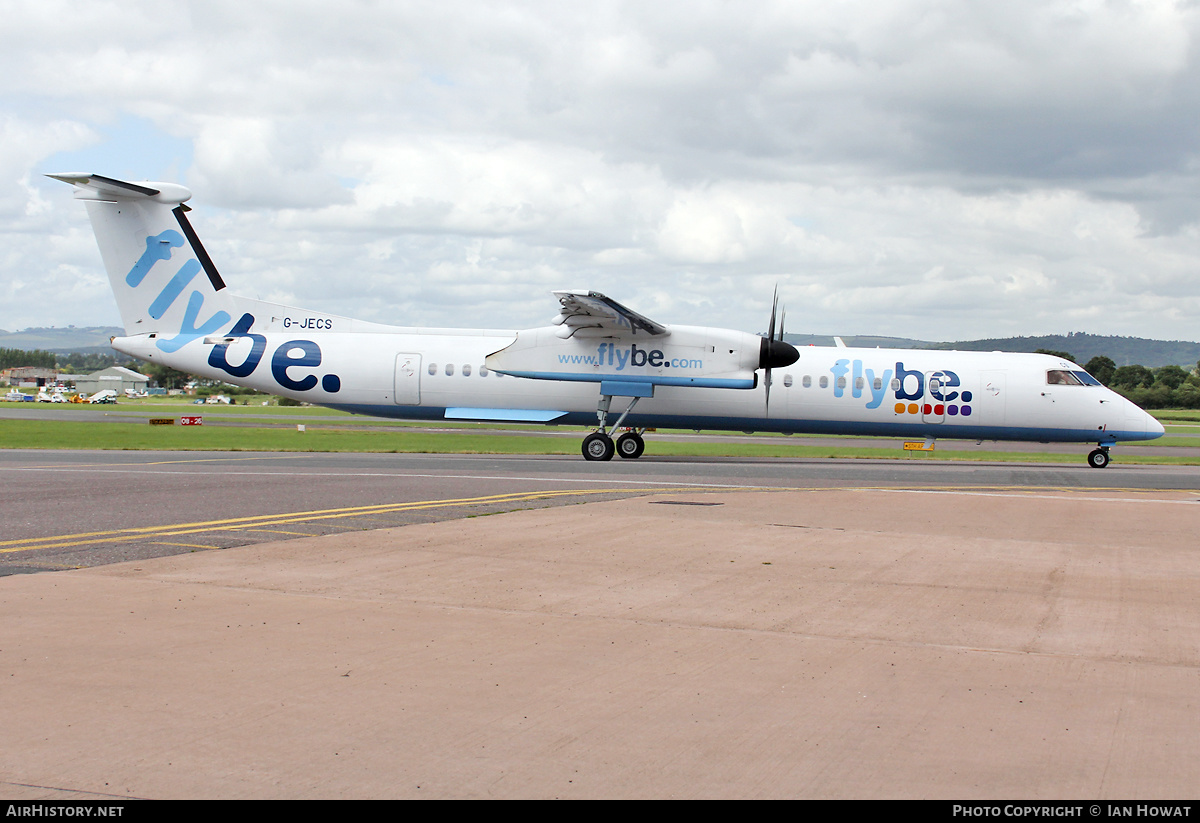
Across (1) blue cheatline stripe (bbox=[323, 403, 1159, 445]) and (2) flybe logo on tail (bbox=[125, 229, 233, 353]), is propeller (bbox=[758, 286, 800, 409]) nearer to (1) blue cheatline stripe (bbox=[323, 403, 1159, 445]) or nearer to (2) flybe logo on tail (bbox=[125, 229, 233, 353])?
(1) blue cheatline stripe (bbox=[323, 403, 1159, 445])

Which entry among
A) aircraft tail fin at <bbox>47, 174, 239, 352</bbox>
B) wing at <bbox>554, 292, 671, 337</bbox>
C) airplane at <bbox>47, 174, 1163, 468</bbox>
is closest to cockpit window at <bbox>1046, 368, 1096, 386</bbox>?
airplane at <bbox>47, 174, 1163, 468</bbox>

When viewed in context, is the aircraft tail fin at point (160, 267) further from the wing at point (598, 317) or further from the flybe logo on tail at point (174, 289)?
the wing at point (598, 317)

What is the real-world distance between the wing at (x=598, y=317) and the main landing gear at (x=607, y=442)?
2.04 meters

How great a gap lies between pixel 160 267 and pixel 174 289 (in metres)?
0.80

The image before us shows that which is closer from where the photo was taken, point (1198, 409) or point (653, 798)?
point (653, 798)

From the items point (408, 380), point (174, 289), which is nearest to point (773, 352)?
point (408, 380)

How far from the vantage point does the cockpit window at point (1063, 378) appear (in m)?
27.3

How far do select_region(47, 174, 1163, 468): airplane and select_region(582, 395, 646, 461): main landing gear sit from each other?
0.04m

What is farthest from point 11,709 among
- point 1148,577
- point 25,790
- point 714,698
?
point 1148,577

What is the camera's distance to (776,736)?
4.59 metres

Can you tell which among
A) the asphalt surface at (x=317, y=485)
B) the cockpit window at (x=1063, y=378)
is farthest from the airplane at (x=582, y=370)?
the asphalt surface at (x=317, y=485)
